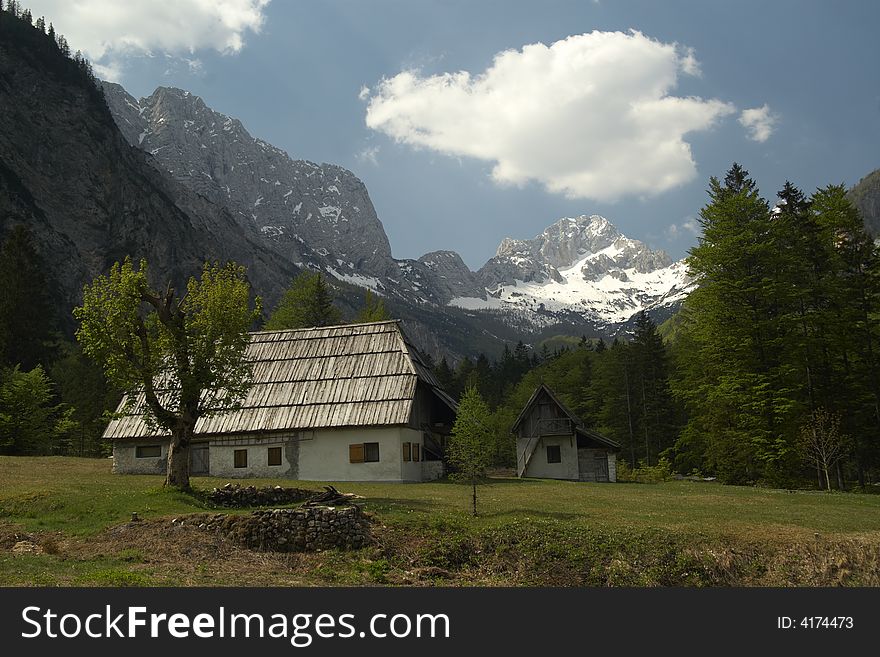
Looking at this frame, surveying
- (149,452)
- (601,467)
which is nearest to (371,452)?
(149,452)

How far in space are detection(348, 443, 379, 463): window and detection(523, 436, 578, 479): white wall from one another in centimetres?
1622

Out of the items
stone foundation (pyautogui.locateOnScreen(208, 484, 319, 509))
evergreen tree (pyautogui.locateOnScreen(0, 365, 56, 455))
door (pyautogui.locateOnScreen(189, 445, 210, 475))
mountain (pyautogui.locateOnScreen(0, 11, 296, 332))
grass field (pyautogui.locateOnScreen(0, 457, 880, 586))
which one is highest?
mountain (pyautogui.locateOnScreen(0, 11, 296, 332))

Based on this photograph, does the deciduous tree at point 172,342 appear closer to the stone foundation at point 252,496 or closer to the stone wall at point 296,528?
the stone foundation at point 252,496

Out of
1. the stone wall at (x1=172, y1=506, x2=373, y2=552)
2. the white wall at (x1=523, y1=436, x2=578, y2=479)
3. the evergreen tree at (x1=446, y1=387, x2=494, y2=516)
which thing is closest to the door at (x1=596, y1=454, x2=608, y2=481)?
the white wall at (x1=523, y1=436, x2=578, y2=479)

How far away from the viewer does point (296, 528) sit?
66.4 feet

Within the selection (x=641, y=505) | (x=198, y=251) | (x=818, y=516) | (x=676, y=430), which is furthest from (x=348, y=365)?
(x=198, y=251)

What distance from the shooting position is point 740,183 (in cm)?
4438

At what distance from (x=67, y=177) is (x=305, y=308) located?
9272cm

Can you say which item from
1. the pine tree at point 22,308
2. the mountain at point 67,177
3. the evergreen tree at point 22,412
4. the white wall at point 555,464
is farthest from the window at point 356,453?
the mountain at point 67,177

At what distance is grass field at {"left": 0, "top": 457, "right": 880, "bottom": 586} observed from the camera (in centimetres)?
1645

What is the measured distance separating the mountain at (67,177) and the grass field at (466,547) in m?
102

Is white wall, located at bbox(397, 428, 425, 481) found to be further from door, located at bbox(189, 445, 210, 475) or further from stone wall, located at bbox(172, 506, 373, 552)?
stone wall, located at bbox(172, 506, 373, 552)

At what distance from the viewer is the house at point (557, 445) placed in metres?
48.9

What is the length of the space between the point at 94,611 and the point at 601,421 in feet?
235
